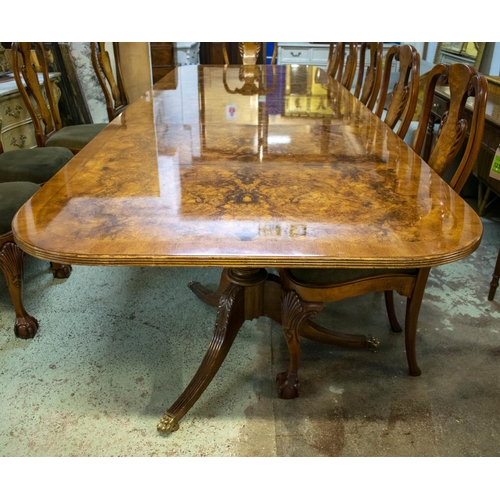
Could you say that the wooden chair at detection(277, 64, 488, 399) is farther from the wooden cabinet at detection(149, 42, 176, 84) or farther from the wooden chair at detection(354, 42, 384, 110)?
the wooden cabinet at detection(149, 42, 176, 84)

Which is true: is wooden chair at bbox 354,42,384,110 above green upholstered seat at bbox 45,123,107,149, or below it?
above

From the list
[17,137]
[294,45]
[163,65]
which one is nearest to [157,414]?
[17,137]

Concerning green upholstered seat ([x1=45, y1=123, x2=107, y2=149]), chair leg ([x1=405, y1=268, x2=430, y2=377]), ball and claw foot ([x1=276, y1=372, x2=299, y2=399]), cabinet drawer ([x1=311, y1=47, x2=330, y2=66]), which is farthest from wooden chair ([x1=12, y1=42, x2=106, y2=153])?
cabinet drawer ([x1=311, y1=47, x2=330, y2=66])

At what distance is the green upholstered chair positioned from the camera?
153cm

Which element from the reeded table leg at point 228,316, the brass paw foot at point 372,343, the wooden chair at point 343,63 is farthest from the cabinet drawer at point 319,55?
the reeded table leg at point 228,316

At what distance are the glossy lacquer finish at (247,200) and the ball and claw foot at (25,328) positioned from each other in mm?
706

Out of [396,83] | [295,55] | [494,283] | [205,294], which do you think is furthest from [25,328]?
[295,55]

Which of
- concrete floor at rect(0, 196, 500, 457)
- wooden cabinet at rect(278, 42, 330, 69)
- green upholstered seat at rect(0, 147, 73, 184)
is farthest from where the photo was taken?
wooden cabinet at rect(278, 42, 330, 69)

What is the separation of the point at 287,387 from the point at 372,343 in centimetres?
39

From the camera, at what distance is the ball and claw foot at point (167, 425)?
1260 millimetres

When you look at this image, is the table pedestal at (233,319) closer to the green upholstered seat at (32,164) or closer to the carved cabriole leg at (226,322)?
the carved cabriole leg at (226,322)

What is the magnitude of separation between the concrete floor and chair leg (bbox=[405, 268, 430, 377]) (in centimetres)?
5

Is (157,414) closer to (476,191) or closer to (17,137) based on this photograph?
(17,137)

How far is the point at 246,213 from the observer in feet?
3.22
